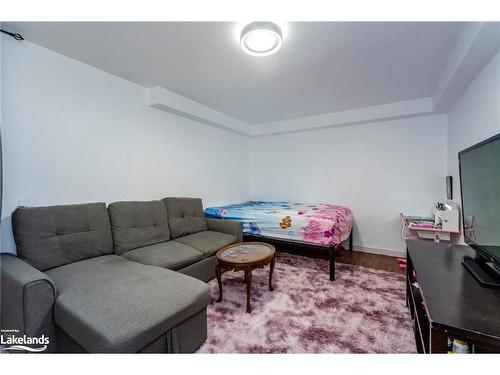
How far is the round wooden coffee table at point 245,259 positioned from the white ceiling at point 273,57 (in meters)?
1.92

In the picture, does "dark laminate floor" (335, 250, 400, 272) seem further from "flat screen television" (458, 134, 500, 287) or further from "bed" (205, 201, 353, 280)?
"flat screen television" (458, 134, 500, 287)

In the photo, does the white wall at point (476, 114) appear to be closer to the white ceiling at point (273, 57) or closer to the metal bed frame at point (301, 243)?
the white ceiling at point (273, 57)

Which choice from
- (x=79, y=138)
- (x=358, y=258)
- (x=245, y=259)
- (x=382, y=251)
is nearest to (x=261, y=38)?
(x=245, y=259)

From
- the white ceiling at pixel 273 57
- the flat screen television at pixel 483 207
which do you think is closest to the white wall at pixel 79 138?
the white ceiling at pixel 273 57

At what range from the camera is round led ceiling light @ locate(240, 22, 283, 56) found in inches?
62.7

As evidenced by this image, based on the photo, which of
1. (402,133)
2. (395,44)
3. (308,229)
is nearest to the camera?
(395,44)

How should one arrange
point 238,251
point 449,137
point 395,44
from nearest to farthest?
point 395,44 < point 238,251 < point 449,137

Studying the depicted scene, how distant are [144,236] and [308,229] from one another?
1.94m

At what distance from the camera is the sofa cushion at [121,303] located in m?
1.06

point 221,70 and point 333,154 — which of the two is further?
point 333,154

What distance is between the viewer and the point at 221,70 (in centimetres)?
236
